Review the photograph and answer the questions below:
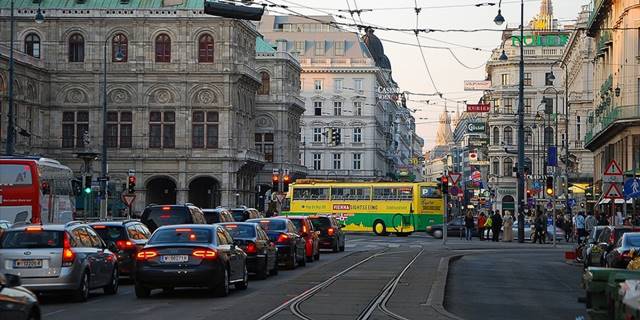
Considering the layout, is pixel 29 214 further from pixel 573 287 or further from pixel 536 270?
pixel 573 287

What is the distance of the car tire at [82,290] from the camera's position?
874 inches

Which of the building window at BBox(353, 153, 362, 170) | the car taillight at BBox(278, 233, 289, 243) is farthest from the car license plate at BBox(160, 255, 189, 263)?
the building window at BBox(353, 153, 362, 170)

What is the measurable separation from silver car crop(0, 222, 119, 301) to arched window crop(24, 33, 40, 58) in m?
73.4

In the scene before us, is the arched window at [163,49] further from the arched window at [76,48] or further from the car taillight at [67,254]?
the car taillight at [67,254]

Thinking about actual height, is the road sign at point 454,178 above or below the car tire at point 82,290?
above

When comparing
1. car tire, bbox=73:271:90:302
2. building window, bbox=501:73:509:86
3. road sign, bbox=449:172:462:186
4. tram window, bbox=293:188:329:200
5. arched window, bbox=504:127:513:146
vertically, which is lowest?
car tire, bbox=73:271:90:302

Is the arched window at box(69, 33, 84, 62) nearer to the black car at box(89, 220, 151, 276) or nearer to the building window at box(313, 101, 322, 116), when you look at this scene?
the building window at box(313, 101, 322, 116)

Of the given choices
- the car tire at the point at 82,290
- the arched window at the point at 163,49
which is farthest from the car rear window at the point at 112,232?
the arched window at the point at 163,49

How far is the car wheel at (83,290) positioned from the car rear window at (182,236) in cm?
152

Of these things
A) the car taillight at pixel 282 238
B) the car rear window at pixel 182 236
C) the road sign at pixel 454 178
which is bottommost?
the car taillight at pixel 282 238

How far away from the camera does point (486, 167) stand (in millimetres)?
146750

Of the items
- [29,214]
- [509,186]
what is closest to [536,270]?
[29,214]

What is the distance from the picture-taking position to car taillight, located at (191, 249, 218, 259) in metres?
22.9

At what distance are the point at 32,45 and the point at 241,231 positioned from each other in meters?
68.2
